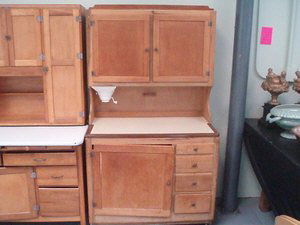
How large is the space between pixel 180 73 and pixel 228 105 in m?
0.65

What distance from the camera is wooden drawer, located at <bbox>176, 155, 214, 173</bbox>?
2.03 metres

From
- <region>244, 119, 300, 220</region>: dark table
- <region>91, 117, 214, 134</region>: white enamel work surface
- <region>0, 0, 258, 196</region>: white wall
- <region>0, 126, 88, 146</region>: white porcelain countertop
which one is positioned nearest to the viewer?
<region>244, 119, 300, 220</region>: dark table

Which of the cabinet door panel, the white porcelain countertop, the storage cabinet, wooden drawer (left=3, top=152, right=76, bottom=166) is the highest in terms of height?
the cabinet door panel

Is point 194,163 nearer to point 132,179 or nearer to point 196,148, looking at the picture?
point 196,148

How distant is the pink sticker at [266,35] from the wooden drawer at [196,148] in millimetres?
1015

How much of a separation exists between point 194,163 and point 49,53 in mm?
1291

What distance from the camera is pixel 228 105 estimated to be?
8.22 ft

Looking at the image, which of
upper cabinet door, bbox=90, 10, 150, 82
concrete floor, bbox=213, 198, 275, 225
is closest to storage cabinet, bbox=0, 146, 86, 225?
upper cabinet door, bbox=90, 10, 150, 82

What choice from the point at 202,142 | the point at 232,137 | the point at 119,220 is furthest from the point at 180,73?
the point at 119,220

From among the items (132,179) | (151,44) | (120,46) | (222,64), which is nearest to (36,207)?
(132,179)

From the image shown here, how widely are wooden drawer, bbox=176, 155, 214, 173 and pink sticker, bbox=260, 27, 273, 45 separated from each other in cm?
109

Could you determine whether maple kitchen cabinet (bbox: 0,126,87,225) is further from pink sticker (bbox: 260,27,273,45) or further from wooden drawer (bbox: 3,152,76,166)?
pink sticker (bbox: 260,27,273,45)

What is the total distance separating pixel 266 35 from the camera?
2.37 m

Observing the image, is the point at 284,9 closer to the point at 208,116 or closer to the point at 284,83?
the point at 284,83
